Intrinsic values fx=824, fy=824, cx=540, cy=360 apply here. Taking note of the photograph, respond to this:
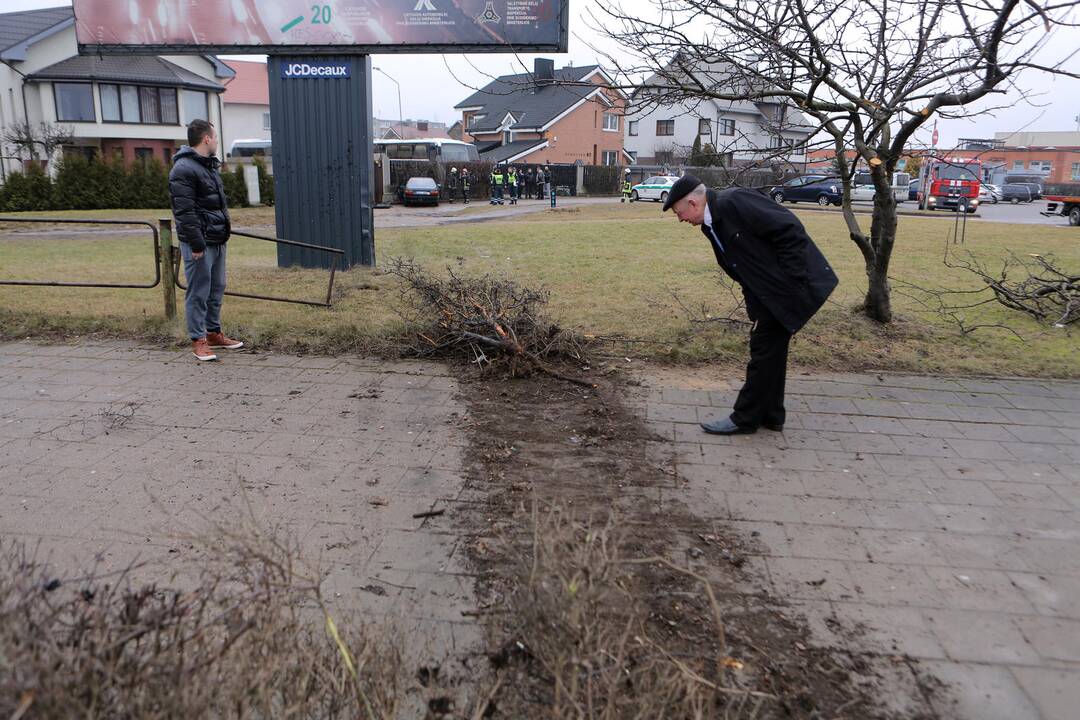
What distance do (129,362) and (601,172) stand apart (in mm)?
39958

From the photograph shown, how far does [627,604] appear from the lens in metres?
2.64

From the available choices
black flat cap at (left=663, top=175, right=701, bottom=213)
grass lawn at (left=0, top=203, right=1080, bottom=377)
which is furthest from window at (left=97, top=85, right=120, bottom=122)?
black flat cap at (left=663, top=175, right=701, bottom=213)

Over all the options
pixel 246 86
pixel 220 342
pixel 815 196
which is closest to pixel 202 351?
pixel 220 342

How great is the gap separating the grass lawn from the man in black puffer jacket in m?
0.62

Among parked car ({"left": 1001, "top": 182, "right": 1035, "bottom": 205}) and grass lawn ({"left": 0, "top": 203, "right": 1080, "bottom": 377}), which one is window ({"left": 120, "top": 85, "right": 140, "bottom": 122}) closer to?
grass lawn ({"left": 0, "top": 203, "right": 1080, "bottom": 377})

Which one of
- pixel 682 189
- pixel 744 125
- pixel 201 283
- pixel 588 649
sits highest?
pixel 744 125

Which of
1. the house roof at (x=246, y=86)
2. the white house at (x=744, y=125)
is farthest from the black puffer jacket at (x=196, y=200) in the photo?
the house roof at (x=246, y=86)

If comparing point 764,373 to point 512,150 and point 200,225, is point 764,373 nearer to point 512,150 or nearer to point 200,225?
point 200,225

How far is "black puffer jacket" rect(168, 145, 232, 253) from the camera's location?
6500mm

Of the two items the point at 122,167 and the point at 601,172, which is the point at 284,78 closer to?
the point at 122,167

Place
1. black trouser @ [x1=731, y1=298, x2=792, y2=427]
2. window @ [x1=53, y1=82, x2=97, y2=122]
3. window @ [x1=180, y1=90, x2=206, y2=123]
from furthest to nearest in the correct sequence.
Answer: window @ [x1=180, y1=90, x2=206, y2=123], window @ [x1=53, y1=82, x2=97, y2=122], black trouser @ [x1=731, y1=298, x2=792, y2=427]

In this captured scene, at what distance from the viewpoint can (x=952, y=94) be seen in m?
6.61

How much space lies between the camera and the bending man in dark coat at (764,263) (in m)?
4.89

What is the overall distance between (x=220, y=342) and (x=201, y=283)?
604 mm
